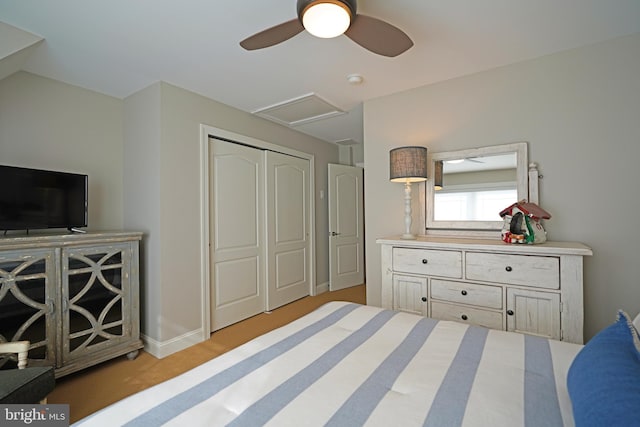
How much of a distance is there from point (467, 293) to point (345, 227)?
2660mm

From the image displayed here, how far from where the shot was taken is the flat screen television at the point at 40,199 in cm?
199

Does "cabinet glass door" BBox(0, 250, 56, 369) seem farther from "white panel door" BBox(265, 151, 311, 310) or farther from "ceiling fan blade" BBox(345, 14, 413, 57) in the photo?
"ceiling fan blade" BBox(345, 14, 413, 57)

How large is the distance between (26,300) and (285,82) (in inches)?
95.7

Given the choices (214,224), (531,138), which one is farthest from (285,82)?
(531,138)

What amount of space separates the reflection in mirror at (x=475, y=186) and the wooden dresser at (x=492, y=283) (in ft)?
1.38

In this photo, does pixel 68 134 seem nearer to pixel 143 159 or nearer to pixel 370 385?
pixel 143 159

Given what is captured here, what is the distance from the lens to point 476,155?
2.40 m

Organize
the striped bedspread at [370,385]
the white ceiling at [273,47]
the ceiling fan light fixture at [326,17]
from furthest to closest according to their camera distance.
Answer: the white ceiling at [273,47] < the ceiling fan light fixture at [326,17] < the striped bedspread at [370,385]

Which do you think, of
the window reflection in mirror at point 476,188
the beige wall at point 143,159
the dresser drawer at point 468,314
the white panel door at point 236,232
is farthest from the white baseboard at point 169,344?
the window reflection in mirror at point 476,188

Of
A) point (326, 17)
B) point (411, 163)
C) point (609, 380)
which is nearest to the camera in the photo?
point (609, 380)

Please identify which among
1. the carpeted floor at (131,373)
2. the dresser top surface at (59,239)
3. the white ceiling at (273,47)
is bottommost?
the carpeted floor at (131,373)

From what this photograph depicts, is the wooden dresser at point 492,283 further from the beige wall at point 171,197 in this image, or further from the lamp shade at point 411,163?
the beige wall at point 171,197

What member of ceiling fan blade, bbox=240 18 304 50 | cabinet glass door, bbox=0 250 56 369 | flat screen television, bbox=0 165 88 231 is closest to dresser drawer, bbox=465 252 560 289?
ceiling fan blade, bbox=240 18 304 50

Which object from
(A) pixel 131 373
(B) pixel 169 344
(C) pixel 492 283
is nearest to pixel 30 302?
(A) pixel 131 373
